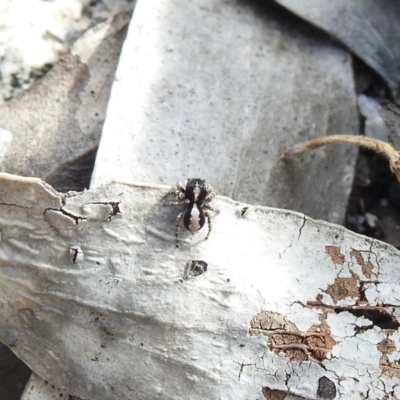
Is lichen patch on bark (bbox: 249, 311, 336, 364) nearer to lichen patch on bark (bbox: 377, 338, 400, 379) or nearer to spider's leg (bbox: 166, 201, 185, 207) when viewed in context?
lichen patch on bark (bbox: 377, 338, 400, 379)

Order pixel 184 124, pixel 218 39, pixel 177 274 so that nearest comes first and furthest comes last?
pixel 177 274
pixel 184 124
pixel 218 39

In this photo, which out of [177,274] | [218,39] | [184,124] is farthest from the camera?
[218,39]

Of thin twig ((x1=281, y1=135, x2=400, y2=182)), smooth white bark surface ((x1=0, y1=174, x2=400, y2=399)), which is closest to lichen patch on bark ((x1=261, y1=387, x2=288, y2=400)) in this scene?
smooth white bark surface ((x1=0, y1=174, x2=400, y2=399))

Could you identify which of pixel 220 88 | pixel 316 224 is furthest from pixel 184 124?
pixel 316 224

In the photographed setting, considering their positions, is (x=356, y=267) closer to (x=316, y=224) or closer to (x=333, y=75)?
(x=316, y=224)

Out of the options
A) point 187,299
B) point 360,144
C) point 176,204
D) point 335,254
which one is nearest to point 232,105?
point 360,144

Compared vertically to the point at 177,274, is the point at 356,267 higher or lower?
higher

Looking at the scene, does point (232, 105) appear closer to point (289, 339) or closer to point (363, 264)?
point (363, 264)
